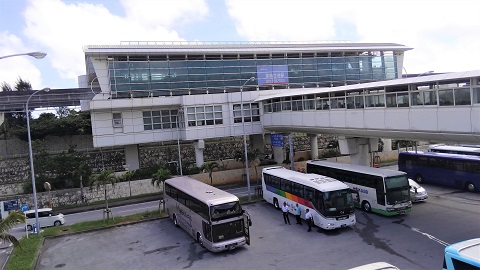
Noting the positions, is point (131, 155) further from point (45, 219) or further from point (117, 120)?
point (45, 219)

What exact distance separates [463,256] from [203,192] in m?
11.2

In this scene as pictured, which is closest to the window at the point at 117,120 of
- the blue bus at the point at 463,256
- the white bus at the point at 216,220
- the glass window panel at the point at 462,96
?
the white bus at the point at 216,220

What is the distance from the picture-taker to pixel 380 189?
19.8 metres

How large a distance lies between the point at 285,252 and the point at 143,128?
22.2 meters

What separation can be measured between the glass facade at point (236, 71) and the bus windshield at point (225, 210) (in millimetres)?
18450

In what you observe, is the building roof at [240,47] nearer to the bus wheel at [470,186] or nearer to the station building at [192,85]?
the station building at [192,85]

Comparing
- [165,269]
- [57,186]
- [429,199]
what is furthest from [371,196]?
[57,186]

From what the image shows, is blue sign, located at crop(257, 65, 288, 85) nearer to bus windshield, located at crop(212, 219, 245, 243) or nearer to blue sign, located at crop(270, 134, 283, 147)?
blue sign, located at crop(270, 134, 283, 147)

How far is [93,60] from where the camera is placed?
33000 millimetres

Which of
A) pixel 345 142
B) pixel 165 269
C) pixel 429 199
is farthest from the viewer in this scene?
pixel 345 142

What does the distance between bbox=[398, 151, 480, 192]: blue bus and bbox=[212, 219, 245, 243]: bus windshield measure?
17666 mm

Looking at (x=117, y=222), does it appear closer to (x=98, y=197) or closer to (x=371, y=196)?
(x=98, y=197)

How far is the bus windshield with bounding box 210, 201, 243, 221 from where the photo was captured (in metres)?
15.7

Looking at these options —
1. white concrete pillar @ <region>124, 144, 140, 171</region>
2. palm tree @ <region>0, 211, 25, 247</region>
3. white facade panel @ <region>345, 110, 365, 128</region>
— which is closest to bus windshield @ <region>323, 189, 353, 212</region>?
white facade panel @ <region>345, 110, 365, 128</region>
